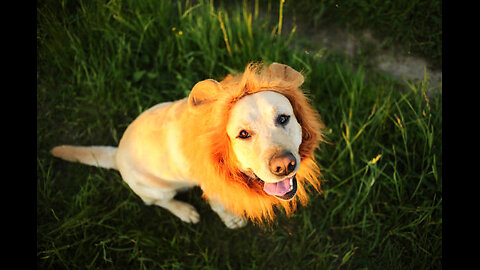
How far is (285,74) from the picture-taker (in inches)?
73.4

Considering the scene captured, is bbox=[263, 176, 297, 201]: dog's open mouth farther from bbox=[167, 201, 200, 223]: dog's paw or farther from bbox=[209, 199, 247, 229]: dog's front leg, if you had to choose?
bbox=[167, 201, 200, 223]: dog's paw

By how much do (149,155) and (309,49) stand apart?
220cm

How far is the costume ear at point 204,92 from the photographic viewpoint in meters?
1.72

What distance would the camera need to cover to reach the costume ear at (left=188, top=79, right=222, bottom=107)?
1.72 meters

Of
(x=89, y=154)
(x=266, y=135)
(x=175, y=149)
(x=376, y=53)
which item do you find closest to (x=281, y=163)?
(x=266, y=135)

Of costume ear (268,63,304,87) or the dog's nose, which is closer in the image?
the dog's nose

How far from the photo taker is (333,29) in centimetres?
369

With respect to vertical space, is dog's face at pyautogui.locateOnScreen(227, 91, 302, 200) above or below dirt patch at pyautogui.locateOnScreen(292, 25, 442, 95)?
above

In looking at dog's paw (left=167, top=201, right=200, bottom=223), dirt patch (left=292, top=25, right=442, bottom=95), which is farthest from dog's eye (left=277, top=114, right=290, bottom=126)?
dirt patch (left=292, top=25, right=442, bottom=95)

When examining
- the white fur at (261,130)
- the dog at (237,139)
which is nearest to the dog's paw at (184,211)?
the dog at (237,139)

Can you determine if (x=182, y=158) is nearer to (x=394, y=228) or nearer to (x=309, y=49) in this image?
(x=394, y=228)

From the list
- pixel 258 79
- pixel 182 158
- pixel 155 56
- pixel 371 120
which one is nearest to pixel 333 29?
pixel 371 120

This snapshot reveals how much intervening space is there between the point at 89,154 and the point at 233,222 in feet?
4.40

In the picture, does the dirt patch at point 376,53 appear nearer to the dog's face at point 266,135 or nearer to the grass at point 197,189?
the grass at point 197,189
